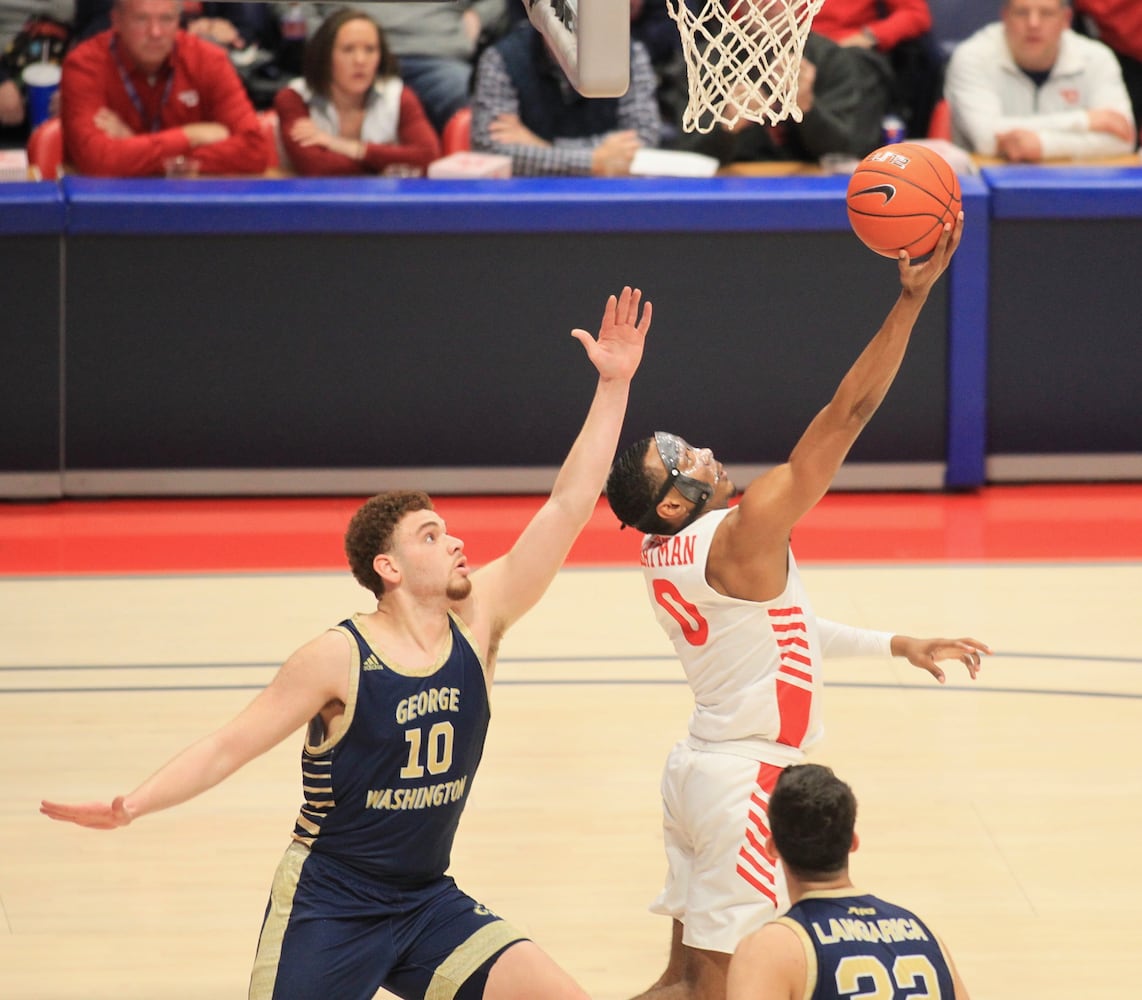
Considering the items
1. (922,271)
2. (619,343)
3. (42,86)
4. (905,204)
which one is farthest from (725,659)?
(42,86)

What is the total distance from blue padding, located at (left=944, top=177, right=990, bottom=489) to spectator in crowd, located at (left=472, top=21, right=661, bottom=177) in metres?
1.76

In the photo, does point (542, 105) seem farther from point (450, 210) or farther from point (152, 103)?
point (152, 103)

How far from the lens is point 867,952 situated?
134 inches

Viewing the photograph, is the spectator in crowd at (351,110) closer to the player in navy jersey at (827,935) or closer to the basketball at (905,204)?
the basketball at (905,204)

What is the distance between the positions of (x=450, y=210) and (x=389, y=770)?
17.0 ft

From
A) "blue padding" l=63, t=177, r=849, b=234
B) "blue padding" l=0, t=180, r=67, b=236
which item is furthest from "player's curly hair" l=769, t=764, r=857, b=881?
"blue padding" l=0, t=180, r=67, b=236

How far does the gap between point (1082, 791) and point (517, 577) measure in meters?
2.41

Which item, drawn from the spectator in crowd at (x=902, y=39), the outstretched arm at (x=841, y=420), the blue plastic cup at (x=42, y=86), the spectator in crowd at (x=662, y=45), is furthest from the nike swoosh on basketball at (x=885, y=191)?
the blue plastic cup at (x=42, y=86)

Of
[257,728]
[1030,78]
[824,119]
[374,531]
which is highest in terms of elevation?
[1030,78]

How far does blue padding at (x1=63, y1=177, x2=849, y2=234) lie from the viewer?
8.98m

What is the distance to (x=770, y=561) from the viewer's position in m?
4.47

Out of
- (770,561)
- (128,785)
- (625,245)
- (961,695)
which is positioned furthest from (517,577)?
(625,245)

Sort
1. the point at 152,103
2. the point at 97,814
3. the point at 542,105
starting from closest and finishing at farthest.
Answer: the point at 97,814, the point at 152,103, the point at 542,105

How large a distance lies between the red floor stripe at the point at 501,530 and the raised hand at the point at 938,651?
3.59m
